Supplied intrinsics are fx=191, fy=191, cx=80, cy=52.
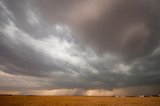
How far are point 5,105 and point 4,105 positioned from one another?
273 mm

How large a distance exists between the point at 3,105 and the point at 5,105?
53 centimetres

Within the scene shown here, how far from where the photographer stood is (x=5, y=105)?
45.8 m

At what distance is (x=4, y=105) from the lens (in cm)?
4591

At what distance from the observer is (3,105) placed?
45.9m

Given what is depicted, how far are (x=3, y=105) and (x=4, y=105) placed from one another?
0.26 m
